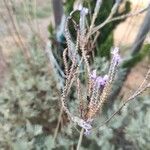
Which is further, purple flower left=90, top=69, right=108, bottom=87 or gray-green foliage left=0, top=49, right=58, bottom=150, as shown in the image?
gray-green foliage left=0, top=49, right=58, bottom=150

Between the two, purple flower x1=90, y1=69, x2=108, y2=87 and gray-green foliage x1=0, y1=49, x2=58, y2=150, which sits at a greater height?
purple flower x1=90, y1=69, x2=108, y2=87

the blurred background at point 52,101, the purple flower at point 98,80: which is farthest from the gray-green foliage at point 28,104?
the purple flower at point 98,80

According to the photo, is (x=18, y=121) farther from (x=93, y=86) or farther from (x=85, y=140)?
(x=93, y=86)

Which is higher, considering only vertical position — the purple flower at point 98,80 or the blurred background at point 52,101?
the purple flower at point 98,80

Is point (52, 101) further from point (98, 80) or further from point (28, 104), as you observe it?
point (98, 80)

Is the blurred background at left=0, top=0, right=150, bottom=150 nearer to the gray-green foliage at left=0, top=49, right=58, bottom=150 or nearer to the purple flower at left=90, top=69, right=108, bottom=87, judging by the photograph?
the gray-green foliage at left=0, top=49, right=58, bottom=150

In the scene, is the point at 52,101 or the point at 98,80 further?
the point at 52,101

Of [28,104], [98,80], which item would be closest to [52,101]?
[28,104]

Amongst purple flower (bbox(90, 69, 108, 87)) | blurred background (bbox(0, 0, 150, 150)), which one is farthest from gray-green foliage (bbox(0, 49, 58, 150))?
purple flower (bbox(90, 69, 108, 87))

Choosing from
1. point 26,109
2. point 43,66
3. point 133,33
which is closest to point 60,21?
point 43,66

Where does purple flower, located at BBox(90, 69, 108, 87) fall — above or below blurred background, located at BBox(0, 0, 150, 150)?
above

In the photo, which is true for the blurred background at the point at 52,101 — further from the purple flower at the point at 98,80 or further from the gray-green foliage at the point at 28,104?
the purple flower at the point at 98,80
